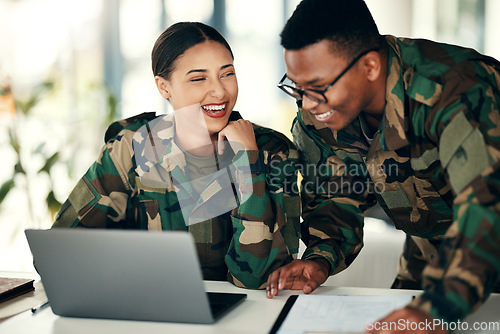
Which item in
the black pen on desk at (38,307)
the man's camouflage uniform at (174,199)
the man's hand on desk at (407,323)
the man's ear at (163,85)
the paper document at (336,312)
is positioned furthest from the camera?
the man's ear at (163,85)

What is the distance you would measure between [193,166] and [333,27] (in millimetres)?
648

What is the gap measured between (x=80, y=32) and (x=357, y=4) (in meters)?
3.36

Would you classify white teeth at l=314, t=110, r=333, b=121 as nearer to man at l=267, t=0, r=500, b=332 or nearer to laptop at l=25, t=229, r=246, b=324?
man at l=267, t=0, r=500, b=332

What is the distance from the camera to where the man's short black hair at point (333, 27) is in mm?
1191

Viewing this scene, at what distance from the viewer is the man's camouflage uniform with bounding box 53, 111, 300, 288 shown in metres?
1.47

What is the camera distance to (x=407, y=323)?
866 mm

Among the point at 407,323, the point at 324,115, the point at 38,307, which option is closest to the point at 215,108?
the point at 324,115

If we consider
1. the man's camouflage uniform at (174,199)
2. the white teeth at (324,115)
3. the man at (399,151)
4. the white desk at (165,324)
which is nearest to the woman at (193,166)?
the man's camouflage uniform at (174,199)

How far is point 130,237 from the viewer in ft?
3.18

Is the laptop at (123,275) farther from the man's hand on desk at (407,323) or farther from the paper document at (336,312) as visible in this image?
the man's hand on desk at (407,323)

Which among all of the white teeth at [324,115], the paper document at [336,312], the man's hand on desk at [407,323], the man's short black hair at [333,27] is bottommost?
the paper document at [336,312]

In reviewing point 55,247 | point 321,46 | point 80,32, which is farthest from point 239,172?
point 80,32

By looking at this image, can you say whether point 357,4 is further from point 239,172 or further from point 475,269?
point 475,269

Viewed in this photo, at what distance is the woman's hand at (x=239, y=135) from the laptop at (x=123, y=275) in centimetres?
53
